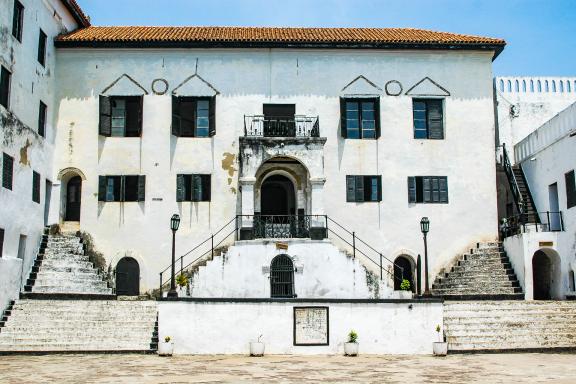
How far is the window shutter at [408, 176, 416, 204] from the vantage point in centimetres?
2928

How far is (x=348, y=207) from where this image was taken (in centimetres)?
2905

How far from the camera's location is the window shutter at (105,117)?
94.4 feet

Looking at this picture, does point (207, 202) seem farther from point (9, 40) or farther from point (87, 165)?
point (9, 40)

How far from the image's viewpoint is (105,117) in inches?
1139

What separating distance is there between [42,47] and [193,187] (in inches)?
339

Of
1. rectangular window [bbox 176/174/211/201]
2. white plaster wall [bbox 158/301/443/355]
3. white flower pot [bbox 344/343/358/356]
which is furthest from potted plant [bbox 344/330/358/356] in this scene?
rectangular window [bbox 176/174/211/201]

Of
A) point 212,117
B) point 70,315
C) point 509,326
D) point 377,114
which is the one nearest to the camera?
point 509,326

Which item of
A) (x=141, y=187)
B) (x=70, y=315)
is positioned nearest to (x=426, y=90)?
(x=141, y=187)

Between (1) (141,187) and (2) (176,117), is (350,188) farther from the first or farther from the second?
(1) (141,187)

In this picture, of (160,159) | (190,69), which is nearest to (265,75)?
(190,69)

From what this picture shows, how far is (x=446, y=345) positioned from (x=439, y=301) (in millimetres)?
1448

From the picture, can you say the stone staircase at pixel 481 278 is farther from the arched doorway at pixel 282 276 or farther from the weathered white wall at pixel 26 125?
the weathered white wall at pixel 26 125

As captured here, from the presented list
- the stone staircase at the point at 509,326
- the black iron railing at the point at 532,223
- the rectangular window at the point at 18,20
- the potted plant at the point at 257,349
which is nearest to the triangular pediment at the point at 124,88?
the rectangular window at the point at 18,20

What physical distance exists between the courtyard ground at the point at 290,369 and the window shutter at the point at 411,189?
10191 millimetres
